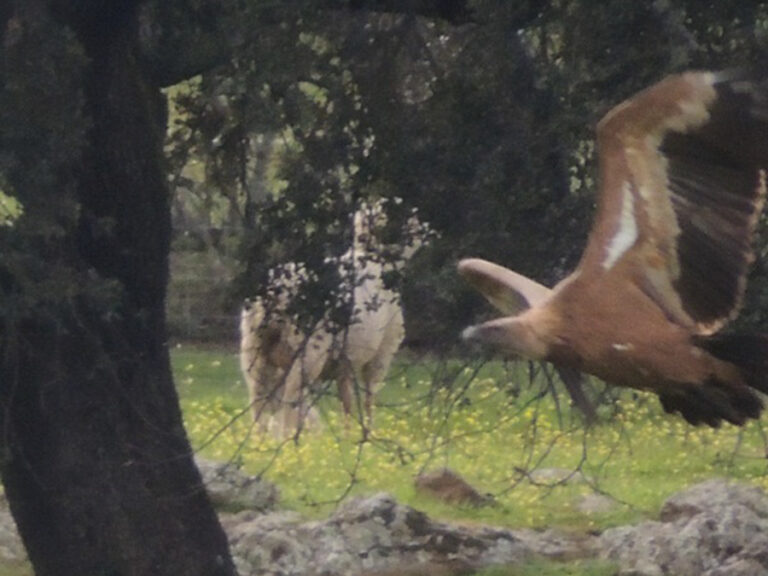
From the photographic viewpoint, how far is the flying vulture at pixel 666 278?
15.8ft

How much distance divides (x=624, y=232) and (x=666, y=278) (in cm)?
24

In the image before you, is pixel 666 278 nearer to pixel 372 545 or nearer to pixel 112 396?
pixel 112 396

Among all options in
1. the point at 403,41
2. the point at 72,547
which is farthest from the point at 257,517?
the point at 403,41

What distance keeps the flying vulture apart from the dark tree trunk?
2898 mm

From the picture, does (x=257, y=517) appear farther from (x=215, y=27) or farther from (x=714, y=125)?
(x=714, y=125)

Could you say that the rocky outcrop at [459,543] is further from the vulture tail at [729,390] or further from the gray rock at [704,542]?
the vulture tail at [729,390]

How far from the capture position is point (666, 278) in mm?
5113

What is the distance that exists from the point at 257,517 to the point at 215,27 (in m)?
4.47

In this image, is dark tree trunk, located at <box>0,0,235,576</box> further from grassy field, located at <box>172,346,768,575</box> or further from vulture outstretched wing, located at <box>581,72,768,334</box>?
vulture outstretched wing, located at <box>581,72,768,334</box>

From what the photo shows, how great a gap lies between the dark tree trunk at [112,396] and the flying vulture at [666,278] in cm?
290

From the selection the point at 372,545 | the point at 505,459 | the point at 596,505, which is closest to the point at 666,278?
the point at 372,545

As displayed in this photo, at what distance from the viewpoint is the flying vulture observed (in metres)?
4.80

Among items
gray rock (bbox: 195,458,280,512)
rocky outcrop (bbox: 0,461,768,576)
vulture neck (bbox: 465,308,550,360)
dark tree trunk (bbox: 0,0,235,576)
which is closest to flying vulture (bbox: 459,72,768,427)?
vulture neck (bbox: 465,308,550,360)

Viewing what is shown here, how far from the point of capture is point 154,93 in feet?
26.8
